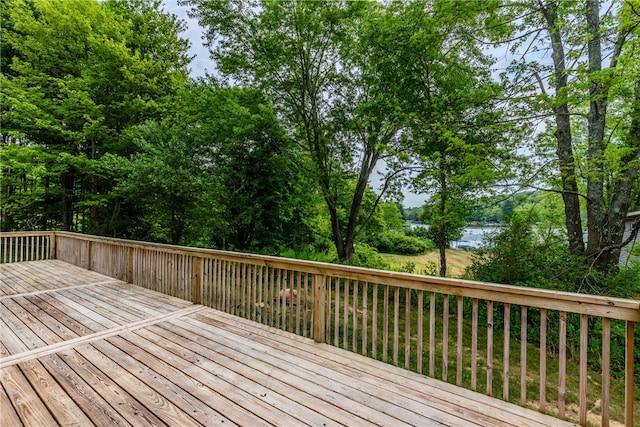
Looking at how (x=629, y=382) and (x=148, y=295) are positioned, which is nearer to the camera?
(x=629, y=382)

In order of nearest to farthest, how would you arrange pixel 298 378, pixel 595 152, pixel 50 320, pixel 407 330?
1. pixel 298 378
2. pixel 407 330
3. pixel 50 320
4. pixel 595 152

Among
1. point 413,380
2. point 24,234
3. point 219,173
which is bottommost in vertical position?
point 413,380

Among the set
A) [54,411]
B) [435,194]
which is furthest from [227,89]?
[54,411]

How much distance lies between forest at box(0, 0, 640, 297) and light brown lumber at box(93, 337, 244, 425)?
14.2 ft

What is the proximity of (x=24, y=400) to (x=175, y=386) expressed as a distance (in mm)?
955

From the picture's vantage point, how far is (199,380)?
2264mm

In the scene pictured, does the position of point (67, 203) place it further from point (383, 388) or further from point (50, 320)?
point (383, 388)

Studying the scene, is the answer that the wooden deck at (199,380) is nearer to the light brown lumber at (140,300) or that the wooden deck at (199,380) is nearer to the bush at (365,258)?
the light brown lumber at (140,300)

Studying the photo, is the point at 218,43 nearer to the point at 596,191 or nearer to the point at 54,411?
the point at 54,411

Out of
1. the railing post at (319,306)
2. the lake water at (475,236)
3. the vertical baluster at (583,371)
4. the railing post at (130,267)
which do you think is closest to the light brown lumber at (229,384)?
the railing post at (319,306)

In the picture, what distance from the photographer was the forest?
180 inches

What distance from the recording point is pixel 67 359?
8.34 feet

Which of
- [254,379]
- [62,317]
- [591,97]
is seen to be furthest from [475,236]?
[62,317]

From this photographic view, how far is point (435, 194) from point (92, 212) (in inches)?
406
